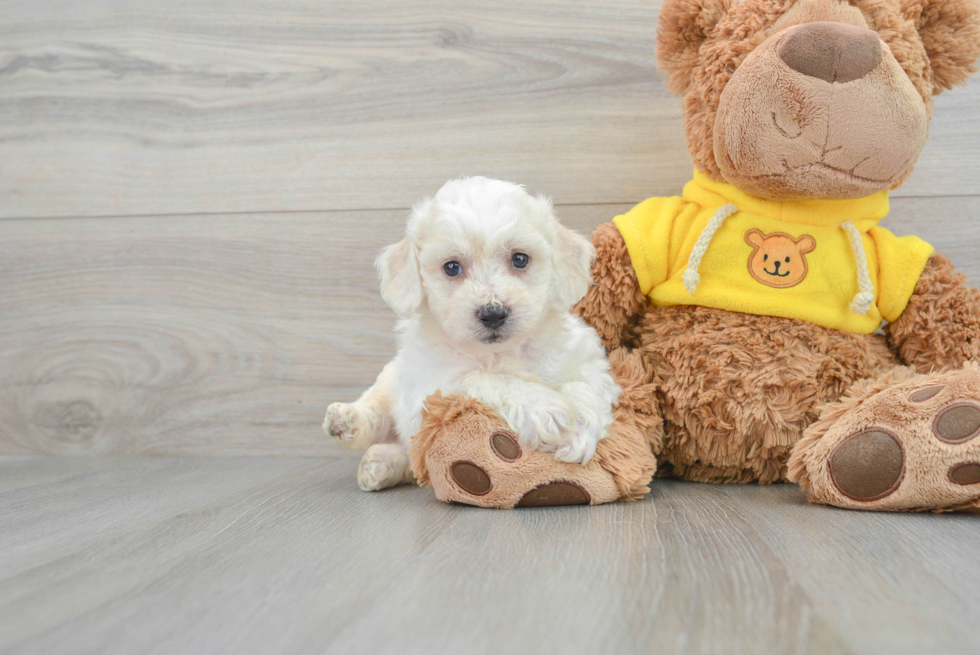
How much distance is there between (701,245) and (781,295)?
16 cm

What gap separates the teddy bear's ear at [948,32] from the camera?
120cm

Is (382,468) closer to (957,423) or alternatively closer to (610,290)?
(610,290)

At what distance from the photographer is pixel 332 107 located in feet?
5.53

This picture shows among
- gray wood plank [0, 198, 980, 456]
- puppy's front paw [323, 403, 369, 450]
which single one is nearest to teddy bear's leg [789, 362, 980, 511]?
puppy's front paw [323, 403, 369, 450]

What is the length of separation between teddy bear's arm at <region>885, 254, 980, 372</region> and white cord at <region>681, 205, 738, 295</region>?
35cm

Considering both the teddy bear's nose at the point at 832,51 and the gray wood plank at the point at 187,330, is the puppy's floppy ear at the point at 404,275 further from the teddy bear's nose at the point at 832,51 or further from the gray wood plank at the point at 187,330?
the teddy bear's nose at the point at 832,51

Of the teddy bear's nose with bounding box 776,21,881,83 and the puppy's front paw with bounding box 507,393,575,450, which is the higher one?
the teddy bear's nose with bounding box 776,21,881,83

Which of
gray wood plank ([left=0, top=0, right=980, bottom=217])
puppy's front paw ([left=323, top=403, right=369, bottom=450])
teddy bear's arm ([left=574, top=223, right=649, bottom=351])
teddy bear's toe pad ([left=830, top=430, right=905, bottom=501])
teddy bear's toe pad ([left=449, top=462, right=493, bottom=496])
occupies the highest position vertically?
gray wood plank ([left=0, top=0, right=980, bottom=217])

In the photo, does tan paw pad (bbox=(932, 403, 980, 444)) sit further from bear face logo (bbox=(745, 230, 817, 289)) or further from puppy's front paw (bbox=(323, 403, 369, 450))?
puppy's front paw (bbox=(323, 403, 369, 450))

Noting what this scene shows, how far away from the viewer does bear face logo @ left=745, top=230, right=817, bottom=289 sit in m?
1.24

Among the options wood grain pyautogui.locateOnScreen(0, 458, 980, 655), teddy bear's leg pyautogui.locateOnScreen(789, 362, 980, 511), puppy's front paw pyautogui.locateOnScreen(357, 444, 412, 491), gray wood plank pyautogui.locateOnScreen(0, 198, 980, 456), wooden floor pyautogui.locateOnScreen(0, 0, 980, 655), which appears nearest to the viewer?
wood grain pyautogui.locateOnScreen(0, 458, 980, 655)

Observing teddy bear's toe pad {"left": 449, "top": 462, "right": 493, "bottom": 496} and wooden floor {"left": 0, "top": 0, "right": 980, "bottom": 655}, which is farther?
wooden floor {"left": 0, "top": 0, "right": 980, "bottom": 655}

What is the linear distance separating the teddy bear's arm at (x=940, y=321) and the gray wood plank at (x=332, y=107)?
0.36m

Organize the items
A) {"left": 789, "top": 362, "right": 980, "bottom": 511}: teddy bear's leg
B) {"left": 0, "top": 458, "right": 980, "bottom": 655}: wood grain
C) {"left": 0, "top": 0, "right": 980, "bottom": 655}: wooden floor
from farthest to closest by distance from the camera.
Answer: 1. {"left": 0, "top": 0, "right": 980, "bottom": 655}: wooden floor
2. {"left": 789, "top": 362, "right": 980, "bottom": 511}: teddy bear's leg
3. {"left": 0, "top": 458, "right": 980, "bottom": 655}: wood grain
